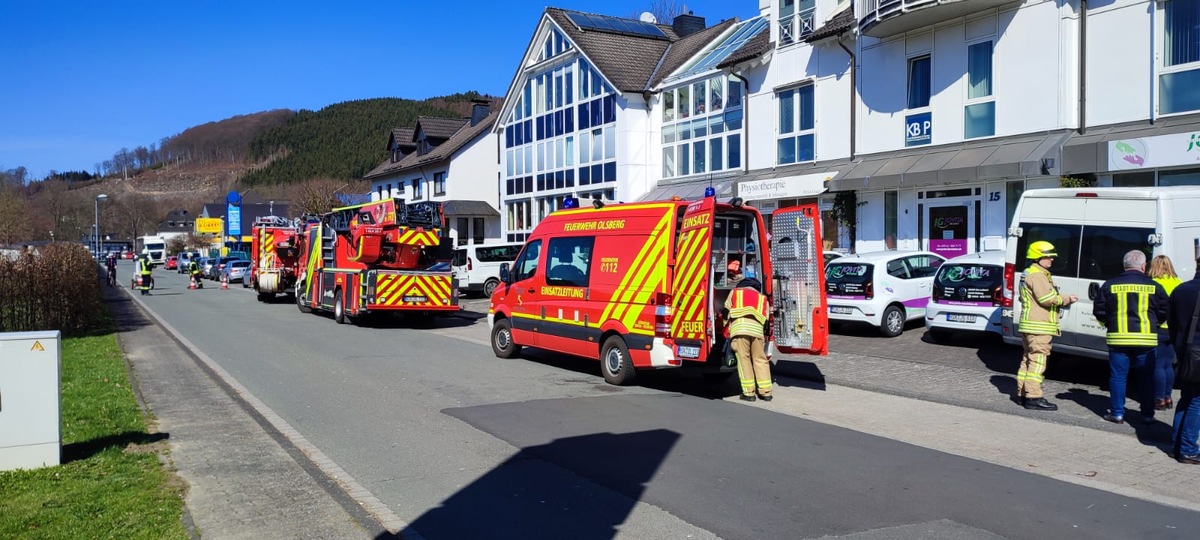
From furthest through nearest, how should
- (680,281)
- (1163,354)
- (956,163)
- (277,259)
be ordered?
(277,259), (956,163), (680,281), (1163,354)

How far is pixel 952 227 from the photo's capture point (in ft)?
63.1

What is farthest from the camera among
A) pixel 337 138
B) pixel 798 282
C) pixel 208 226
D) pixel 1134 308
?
pixel 337 138

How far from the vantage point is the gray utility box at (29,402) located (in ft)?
21.5

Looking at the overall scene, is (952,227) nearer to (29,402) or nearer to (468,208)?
(29,402)

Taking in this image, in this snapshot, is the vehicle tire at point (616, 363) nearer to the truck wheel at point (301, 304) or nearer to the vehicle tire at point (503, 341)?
the vehicle tire at point (503, 341)

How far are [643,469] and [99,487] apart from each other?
13.0 feet

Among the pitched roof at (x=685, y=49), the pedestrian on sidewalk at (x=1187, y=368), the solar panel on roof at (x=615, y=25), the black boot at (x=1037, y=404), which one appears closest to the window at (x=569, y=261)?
the black boot at (x=1037, y=404)

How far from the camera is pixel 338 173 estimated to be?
104m

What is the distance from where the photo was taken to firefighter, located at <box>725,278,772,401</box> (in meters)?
10.2

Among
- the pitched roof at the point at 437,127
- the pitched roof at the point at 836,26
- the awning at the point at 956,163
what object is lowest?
the awning at the point at 956,163

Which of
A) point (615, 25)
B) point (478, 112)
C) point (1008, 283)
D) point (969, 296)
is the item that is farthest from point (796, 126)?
point (478, 112)

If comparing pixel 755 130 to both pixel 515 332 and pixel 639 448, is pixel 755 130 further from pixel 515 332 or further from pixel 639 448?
pixel 639 448

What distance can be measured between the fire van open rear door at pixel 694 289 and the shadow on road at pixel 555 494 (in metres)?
2.65

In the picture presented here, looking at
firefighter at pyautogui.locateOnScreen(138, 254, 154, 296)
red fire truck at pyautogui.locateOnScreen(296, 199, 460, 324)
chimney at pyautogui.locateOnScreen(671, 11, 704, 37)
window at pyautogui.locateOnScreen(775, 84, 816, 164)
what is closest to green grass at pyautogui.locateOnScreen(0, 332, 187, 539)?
red fire truck at pyautogui.locateOnScreen(296, 199, 460, 324)
